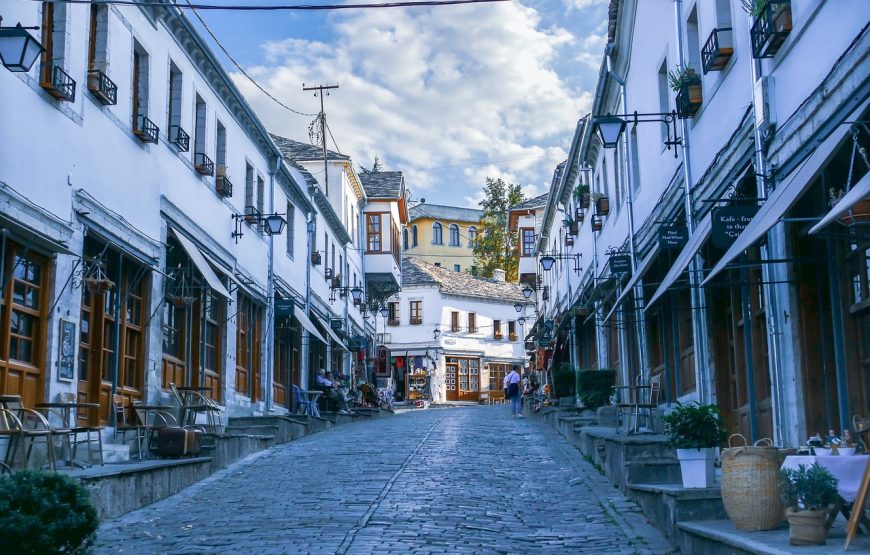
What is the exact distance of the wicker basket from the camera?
7234mm

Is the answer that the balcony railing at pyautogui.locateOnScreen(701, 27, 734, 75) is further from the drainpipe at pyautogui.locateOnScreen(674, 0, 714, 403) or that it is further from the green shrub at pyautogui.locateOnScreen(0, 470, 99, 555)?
the green shrub at pyautogui.locateOnScreen(0, 470, 99, 555)

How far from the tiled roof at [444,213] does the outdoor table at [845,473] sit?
6831cm

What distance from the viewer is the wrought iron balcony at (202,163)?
18812 millimetres

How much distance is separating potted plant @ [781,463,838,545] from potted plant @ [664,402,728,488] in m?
2.08

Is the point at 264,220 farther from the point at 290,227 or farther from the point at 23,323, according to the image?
the point at 23,323

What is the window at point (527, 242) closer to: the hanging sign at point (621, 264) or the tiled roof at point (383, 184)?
the tiled roof at point (383, 184)

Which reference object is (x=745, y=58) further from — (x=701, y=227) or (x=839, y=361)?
(x=839, y=361)

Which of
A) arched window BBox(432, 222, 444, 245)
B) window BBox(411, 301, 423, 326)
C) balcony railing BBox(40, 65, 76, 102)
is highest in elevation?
arched window BBox(432, 222, 444, 245)

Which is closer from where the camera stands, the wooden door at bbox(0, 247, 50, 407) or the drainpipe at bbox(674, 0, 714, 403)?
the wooden door at bbox(0, 247, 50, 407)

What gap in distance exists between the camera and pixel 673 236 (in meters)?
14.2

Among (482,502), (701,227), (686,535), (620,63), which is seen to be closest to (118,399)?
(482,502)

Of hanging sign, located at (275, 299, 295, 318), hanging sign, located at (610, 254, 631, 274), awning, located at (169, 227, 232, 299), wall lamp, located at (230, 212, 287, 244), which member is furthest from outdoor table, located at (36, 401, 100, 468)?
hanging sign, located at (275, 299, 295, 318)

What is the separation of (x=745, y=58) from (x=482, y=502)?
555cm

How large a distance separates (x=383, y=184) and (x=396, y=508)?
3539 cm
